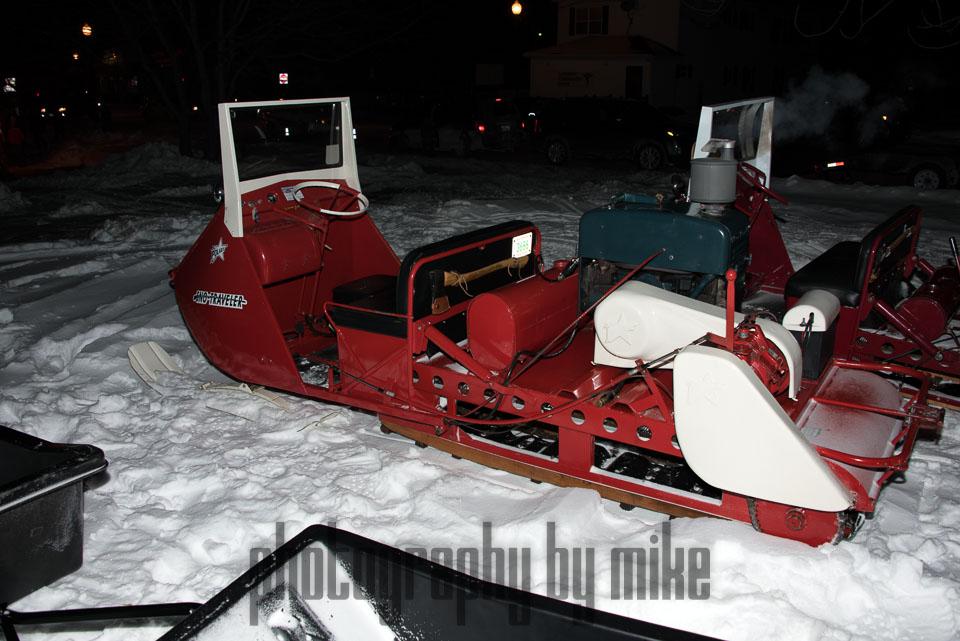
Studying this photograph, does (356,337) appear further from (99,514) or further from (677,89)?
(677,89)

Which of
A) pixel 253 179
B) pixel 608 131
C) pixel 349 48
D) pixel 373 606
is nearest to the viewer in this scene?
pixel 373 606

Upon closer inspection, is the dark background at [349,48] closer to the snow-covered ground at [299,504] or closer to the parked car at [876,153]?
the parked car at [876,153]

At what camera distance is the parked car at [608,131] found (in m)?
15.8

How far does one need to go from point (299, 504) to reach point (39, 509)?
4.19 feet

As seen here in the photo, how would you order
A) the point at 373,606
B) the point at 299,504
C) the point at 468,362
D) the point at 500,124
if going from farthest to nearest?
the point at 500,124 → the point at 468,362 → the point at 299,504 → the point at 373,606

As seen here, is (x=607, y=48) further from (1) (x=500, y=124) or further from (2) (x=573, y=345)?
(2) (x=573, y=345)

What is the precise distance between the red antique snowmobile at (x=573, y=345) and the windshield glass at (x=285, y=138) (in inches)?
0.6

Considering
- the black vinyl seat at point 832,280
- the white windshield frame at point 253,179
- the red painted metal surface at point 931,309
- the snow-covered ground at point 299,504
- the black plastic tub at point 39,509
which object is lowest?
the snow-covered ground at point 299,504

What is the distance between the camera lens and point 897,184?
1252 cm

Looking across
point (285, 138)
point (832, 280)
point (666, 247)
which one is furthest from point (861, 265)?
point (285, 138)

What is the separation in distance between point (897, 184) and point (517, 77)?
31.4 m

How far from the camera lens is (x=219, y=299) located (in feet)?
15.6

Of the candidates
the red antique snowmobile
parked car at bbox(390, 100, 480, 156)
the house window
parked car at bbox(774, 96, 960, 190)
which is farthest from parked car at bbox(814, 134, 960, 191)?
the house window

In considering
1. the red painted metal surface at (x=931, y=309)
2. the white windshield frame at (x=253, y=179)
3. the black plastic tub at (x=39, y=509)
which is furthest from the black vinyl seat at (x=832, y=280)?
the black plastic tub at (x=39, y=509)
